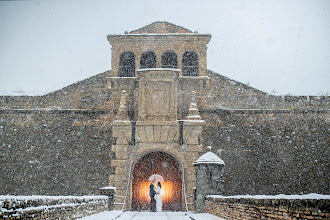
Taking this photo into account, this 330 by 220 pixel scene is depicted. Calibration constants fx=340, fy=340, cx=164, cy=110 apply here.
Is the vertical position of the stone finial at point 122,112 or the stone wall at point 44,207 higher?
the stone finial at point 122,112

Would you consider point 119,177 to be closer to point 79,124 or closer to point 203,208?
point 79,124

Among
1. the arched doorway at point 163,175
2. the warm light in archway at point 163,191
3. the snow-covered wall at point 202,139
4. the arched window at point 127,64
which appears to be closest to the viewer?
the snow-covered wall at point 202,139

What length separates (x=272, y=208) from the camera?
15.4 ft

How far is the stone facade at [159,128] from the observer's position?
1378 centimetres

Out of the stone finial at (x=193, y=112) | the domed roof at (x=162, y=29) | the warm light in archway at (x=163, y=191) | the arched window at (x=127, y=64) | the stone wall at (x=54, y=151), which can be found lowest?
the warm light in archway at (x=163, y=191)

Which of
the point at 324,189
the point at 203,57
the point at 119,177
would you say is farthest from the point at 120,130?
the point at 324,189

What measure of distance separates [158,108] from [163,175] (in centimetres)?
404

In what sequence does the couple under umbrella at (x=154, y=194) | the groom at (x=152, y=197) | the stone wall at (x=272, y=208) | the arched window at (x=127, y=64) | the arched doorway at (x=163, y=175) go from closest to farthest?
the stone wall at (x=272, y=208) < the groom at (x=152, y=197) < the couple under umbrella at (x=154, y=194) < the arched window at (x=127, y=64) < the arched doorway at (x=163, y=175)

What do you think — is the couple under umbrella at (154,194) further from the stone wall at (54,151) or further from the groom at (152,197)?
the stone wall at (54,151)

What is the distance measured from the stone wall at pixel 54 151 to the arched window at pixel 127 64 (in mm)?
2028

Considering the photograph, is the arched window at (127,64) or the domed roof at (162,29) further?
the domed roof at (162,29)

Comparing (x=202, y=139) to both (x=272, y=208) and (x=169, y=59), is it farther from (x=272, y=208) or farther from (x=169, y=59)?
(x=272, y=208)

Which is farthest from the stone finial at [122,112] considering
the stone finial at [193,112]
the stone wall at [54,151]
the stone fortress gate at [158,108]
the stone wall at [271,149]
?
the stone wall at [271,149]

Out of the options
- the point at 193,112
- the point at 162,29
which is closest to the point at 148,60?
the point at 162,29
